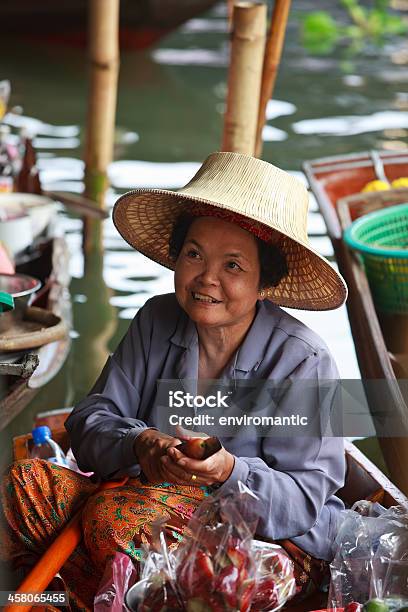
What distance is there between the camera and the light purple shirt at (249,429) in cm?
188

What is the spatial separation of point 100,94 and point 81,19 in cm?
654

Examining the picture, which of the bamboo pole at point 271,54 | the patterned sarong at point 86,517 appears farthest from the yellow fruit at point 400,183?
the patterned sarong at point 86,517

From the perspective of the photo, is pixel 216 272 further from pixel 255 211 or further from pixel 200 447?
pixel 200 447

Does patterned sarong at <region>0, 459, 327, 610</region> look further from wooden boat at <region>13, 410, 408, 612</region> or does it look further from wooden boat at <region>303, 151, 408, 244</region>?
wooden boat at <region>303, 151, 408, 244</region>

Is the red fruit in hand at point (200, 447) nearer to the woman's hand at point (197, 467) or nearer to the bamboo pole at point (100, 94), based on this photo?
the woman's hand at point (197, 467)

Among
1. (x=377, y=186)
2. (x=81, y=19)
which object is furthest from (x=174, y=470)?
(x=81, y=19)

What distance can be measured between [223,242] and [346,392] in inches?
44.5

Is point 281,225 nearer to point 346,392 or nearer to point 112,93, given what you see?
point 346,392

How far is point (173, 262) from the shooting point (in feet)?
7.45

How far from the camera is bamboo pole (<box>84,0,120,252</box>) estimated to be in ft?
14.6

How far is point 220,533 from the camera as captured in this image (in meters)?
1.60

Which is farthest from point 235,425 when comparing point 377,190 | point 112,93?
point 112,93

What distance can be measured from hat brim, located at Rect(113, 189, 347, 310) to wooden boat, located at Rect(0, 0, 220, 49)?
8.51 m

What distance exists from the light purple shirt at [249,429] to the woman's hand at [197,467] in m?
0.02
